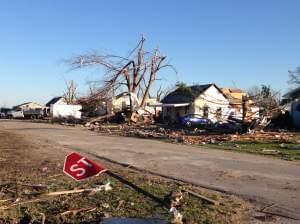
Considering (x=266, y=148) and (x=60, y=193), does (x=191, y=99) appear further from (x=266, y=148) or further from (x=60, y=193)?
(x=60, y=193)

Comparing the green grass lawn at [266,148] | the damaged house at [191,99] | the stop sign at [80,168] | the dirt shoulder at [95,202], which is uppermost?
the damaged house at [191,99]

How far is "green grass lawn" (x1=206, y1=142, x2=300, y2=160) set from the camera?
2178 cm

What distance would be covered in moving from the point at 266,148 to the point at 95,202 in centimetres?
1607

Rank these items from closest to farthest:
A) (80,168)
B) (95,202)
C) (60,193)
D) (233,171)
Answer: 1. (80,168)
2. (95,202)
3. (60,193)
4. (233,171)

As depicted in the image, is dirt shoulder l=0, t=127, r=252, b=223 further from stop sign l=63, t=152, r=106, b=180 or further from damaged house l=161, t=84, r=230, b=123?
damaged house l=161, t=84, r=230, b=123

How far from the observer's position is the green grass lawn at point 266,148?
71.5ft

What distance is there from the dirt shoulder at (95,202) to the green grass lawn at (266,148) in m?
9.26

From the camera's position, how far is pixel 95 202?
32.3ft

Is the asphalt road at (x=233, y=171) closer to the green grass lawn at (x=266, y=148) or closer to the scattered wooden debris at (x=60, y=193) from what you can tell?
the green grass lawn at (x=266, y=148)

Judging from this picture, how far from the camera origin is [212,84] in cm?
6862

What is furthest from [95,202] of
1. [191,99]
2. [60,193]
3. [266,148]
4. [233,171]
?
[191,99]

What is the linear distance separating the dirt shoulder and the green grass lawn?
30.4 feet

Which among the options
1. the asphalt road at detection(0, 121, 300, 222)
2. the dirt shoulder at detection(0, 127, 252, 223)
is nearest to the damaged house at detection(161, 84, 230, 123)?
the asphalt road at detection(0, 121, 300, 222)

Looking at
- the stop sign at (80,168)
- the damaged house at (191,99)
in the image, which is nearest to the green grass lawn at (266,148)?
the stop sign at (80,168)
